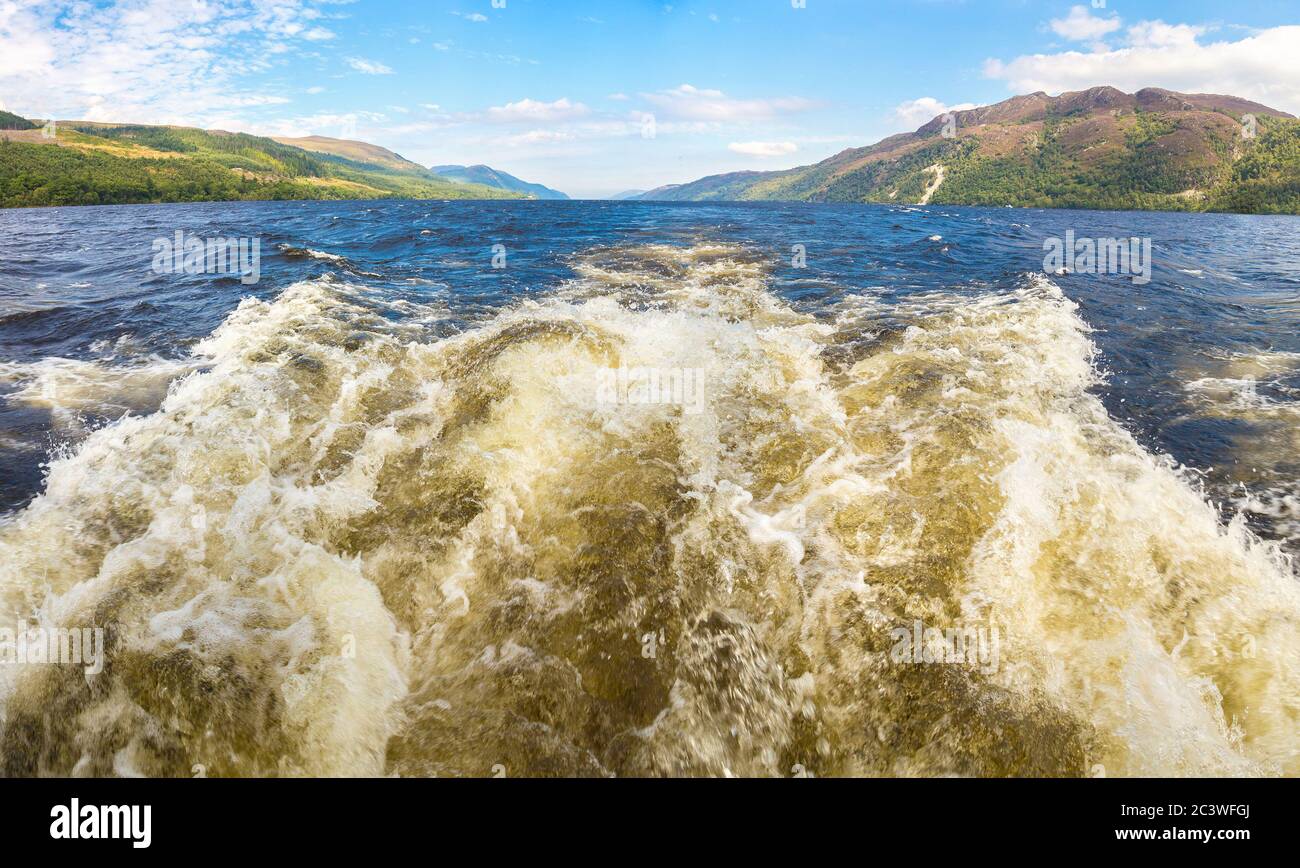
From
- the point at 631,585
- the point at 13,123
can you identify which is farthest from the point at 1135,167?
the point at 13,123

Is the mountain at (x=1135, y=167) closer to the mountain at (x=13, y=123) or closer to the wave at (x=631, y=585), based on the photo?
the wave at (x=631, y=585)

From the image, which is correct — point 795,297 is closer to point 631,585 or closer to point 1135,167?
point 631,585

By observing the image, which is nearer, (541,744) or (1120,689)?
(541,744)

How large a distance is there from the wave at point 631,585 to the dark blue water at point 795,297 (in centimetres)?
140

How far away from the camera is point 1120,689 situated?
4.16 m

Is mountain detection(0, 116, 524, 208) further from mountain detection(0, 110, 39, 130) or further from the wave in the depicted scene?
the wave

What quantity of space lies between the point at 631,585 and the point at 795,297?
12296mm

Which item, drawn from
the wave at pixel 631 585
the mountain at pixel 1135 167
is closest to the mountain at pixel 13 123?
the wave at pixel 631 585

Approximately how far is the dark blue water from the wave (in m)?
1.40
